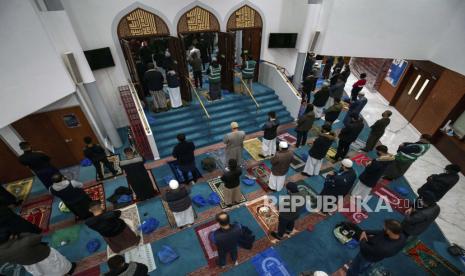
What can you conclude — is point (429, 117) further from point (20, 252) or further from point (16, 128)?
point (16, 128)

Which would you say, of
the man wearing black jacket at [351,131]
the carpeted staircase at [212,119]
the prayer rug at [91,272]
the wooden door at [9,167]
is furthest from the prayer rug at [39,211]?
the man wearing black jacket at [351,131]

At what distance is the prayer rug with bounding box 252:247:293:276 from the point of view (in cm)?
505

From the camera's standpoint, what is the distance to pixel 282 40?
1084 centimetres

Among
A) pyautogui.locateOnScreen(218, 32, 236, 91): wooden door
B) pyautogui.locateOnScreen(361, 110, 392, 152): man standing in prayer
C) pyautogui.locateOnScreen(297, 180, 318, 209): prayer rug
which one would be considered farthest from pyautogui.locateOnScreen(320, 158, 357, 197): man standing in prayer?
pyautogui.locateOnScreen(218, 32, 236, 91): wooden door

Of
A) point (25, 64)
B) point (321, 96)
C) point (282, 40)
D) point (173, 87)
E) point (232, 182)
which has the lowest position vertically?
point (232, 182)

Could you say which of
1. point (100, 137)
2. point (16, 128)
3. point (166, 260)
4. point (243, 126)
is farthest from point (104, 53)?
point (166, 260)

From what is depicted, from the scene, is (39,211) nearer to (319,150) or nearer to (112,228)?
(112,228)

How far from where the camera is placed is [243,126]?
988 cm

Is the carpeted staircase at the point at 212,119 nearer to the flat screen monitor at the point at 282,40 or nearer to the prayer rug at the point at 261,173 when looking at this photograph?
the prayer rug at the point at 261,173

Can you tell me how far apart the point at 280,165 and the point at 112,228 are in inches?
170

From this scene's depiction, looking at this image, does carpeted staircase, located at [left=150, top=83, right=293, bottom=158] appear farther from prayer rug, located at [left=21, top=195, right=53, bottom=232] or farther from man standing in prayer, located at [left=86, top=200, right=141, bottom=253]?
prayer rug, located at [left=21, top=195, right=53, bottom=232]

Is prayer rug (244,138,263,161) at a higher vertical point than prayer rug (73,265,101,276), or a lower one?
higher

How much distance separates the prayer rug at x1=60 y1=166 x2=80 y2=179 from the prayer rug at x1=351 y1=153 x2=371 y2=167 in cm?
1027

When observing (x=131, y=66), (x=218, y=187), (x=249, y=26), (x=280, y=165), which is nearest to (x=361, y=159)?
(x=280, y=165)
